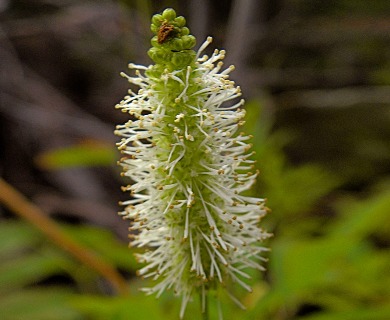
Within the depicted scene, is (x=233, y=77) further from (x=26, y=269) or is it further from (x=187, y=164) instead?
(x=187, y=164)

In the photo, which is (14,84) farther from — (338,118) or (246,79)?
(338,118)

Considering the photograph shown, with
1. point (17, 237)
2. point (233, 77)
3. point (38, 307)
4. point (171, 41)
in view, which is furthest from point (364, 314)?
point (233, 77)

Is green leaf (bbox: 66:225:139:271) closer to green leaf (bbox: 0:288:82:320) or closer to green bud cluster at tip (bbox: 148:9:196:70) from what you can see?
green leaf (bbox: 0:288:82:320)

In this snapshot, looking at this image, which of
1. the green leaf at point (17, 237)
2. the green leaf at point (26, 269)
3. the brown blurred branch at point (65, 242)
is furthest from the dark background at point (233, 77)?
the brown blurred branch at point (65, 242)

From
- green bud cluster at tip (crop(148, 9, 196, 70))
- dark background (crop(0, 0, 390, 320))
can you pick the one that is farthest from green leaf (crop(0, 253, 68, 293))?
green bud cluster at tip (crop(148, 9, 196, 70))

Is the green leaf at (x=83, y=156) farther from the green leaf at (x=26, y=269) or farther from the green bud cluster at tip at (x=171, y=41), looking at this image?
the green bud cluster at tip at (x=171, y=41)

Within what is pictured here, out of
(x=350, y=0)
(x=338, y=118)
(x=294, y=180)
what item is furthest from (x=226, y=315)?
(x=350, y=0)

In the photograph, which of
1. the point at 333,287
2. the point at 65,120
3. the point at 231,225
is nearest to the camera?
the point at 231,225
